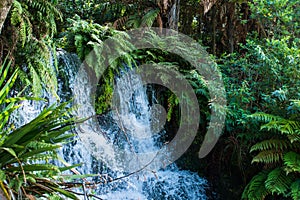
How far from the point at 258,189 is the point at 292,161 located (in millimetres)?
485

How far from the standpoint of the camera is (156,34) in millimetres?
4938

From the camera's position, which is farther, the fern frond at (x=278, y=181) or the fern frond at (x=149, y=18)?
the fern frond at (x=149, y=18)

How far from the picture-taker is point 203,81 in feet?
13.0

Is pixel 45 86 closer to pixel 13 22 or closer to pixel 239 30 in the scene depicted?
pixel 13 22

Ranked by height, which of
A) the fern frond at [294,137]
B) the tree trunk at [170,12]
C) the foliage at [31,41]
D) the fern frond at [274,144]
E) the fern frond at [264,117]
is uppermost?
the tree trunk at [170,12]

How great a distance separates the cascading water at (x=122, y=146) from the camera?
3.67 m

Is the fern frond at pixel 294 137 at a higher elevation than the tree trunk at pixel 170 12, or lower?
lower

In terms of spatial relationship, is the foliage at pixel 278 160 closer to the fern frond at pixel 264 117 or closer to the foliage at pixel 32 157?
the fern frond at pixel 264 117

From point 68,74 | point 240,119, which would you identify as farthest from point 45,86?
point 240,119

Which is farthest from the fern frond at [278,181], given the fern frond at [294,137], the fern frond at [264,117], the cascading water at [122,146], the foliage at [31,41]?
the foliage at [31,41]

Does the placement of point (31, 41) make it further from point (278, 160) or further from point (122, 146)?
point (278, 160)

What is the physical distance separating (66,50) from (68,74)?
557 mm

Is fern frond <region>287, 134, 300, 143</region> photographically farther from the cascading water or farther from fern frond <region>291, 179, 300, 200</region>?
the cascading water

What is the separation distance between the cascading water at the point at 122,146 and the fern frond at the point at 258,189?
2.69ft
